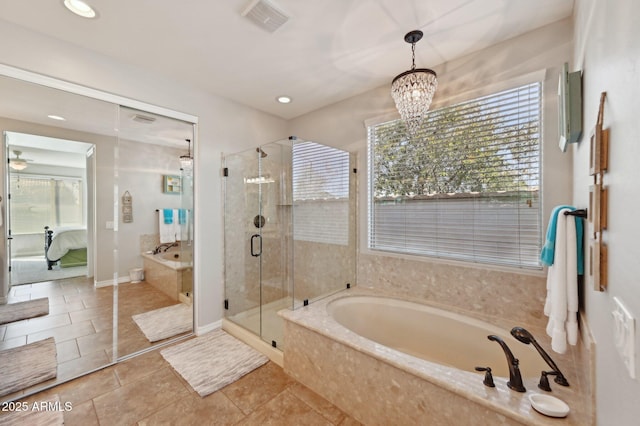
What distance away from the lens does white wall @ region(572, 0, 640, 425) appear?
1.97 ft

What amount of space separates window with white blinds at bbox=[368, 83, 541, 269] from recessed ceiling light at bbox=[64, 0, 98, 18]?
2447mm

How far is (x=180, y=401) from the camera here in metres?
1.85

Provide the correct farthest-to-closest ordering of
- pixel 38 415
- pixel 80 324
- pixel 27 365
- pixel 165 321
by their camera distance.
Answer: pixel 165 321 → pixel 80 324 → pixel 27 365 → pixel 38 415

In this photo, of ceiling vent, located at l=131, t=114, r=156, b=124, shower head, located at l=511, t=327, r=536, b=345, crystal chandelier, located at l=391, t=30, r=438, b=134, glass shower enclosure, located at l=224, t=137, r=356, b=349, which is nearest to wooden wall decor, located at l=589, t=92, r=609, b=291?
shower head, located at l=511, t=327, r=536, b=345

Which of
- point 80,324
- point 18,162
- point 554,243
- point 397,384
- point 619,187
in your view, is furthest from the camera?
point 80,324

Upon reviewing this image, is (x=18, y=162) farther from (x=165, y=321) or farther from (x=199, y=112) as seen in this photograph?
(x=165, y=321)

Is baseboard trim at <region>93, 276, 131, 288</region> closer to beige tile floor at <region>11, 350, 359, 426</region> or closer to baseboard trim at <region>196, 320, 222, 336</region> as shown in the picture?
beige tile floor at <region>11, 350, 359, 426</region>

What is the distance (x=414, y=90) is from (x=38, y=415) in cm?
334

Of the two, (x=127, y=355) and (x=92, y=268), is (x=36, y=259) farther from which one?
(x=127, y=355)

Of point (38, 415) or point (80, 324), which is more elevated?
point (80, 324)

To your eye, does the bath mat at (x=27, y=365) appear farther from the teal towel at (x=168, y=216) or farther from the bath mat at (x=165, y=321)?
the teal towel at (x=168, y=216)

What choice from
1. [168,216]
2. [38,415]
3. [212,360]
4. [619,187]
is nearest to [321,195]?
[168,216]

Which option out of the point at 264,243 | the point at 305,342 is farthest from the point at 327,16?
the point at 305,342

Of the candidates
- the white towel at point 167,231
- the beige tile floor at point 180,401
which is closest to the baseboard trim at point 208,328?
the beige tile floor at point 180,401
